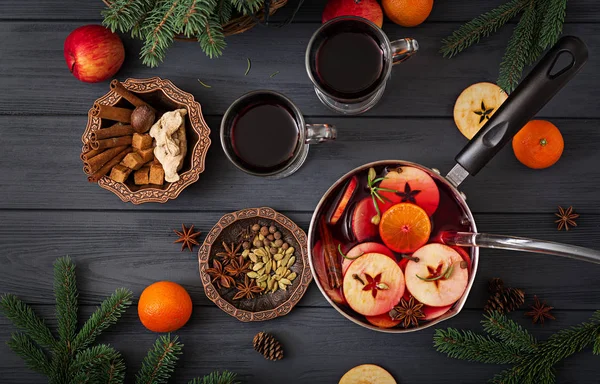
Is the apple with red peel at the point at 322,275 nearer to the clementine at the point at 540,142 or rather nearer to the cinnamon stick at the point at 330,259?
the cinnamon stick at the point at 330,259

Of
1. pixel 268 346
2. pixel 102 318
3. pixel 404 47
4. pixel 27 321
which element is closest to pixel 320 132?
pixel 404 47

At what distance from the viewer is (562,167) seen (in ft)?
3.33

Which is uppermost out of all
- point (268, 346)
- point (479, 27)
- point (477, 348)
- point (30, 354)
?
point (479, 27)

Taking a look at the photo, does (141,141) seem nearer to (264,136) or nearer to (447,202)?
(264,136)

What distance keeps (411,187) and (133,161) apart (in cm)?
51

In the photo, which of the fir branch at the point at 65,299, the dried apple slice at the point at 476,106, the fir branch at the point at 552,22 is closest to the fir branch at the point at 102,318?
the fir branch at the point at 65,299

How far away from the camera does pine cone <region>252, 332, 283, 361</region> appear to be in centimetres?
100

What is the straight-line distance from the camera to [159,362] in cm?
96

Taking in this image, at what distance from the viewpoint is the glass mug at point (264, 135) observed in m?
0.92

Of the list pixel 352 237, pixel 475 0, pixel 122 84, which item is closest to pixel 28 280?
pixel 122 84

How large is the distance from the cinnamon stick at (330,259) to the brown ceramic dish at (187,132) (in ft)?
0.85

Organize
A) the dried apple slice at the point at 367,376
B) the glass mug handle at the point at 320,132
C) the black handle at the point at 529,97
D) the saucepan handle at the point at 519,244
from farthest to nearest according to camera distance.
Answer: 1. the dried apple slice at the point at 367,376
2. the glass mug handle at the point at 320,132
3. the black handle at the point at 529,97
4. the saucepan handle at the point at 519,244

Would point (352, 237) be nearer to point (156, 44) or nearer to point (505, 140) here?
point (505, 140)

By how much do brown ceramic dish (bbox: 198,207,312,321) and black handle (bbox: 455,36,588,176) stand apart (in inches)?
14.6
